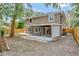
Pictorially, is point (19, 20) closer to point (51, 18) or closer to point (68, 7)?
point (51, 18)

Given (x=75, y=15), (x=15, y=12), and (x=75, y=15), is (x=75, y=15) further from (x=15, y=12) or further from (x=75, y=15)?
(x=15, y=12)

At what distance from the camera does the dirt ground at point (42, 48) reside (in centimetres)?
218

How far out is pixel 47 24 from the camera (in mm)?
2217

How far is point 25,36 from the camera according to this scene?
2250 mm

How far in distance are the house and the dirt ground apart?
0.11 meters

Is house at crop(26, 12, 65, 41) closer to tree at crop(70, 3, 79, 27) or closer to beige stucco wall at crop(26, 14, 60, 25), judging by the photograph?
beige stucco wall at crop(26, 14, 60, 25)

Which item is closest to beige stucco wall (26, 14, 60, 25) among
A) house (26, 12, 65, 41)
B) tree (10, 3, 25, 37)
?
house (26, 12, 65, 41)

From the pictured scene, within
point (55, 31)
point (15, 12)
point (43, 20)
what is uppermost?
point (15, 12)

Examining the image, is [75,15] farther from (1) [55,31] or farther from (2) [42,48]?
(2) [42,48]

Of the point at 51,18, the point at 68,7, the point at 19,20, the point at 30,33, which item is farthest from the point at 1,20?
the point at 68,7

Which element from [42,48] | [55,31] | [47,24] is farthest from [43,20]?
[42,48]

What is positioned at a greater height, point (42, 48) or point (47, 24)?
point (47, 24)

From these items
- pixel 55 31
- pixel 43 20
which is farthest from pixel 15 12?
pixel 55 31

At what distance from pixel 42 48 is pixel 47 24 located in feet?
1.00
